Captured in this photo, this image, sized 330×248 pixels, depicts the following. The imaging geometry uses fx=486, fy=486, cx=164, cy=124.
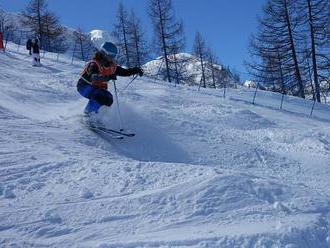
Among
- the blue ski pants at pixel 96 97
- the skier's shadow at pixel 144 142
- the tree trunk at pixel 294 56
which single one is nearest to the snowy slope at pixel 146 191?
the skier's shadow at pixel 144 142

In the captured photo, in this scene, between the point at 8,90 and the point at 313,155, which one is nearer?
the point at 313,155

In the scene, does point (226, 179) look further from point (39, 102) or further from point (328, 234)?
point (39, 102)

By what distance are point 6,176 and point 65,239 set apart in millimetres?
1676

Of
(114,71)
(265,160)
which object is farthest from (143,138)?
(265,160)

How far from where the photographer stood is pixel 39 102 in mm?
12625

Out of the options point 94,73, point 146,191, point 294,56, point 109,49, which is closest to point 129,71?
point 109,49

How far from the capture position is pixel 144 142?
31.4 ft

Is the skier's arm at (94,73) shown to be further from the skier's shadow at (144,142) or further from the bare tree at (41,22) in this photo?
the bare tree at (41,22)

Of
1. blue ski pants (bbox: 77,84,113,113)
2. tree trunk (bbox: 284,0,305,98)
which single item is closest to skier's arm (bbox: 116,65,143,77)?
blue ski pants (bbox: 77,84,113,113)

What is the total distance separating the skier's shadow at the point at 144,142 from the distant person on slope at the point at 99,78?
50cm

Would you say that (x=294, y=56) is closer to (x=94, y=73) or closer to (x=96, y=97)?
(x=94, y=73)

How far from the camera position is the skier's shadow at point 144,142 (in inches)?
351

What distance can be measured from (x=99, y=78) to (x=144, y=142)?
5.03ft

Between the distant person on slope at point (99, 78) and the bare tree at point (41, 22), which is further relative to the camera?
the bare tree at point (41, 22)
